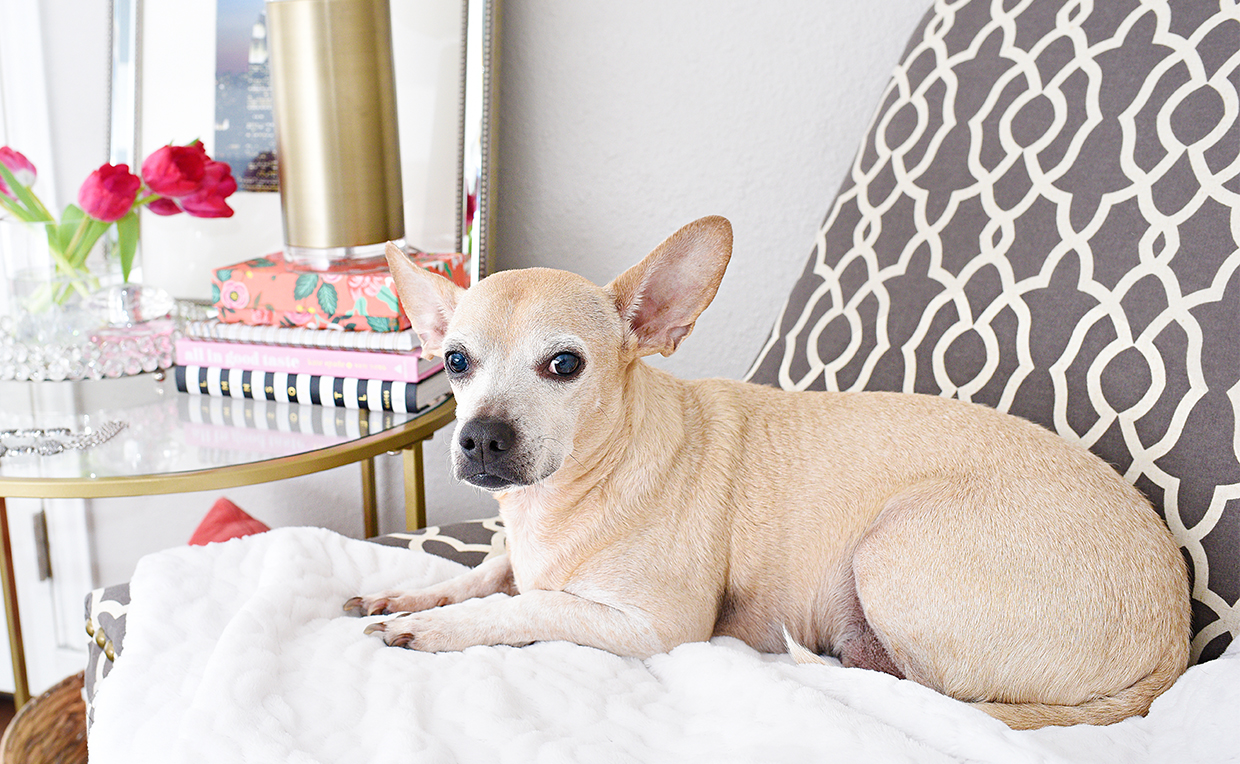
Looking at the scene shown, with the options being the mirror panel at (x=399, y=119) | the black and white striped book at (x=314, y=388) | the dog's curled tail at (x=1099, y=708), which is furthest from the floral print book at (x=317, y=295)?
the dog's curled tail at (x=1099, y=708)

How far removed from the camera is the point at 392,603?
3.94ft

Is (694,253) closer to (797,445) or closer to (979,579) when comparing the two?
(797,445)

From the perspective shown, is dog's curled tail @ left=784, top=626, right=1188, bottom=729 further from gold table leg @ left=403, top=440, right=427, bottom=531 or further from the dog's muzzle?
gold table leg @ left=403, top=440, right=427, bottom=531

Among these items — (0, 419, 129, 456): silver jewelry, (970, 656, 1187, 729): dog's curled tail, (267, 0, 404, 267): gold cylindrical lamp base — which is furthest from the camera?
(267, 0, 404, 267): gold cylindrical lamp base

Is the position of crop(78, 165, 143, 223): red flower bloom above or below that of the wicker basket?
above

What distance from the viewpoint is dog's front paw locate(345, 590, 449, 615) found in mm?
1192

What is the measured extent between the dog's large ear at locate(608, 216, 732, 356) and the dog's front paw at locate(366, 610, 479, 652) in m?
0.44

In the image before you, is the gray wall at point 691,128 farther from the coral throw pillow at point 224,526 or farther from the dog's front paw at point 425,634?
the dog's front paw at point 425,634

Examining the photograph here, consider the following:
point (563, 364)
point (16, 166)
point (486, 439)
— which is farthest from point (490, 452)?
point (16, 166)

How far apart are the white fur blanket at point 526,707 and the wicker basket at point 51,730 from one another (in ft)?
2.29

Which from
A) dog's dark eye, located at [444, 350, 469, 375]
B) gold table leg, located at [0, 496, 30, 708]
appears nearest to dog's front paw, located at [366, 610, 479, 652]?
dog's dark eye, located at [444, 350, 469, 375]

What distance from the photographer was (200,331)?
1708 millimetres

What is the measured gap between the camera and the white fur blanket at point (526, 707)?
2.78ft

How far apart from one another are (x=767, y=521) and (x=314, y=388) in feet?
3.11
